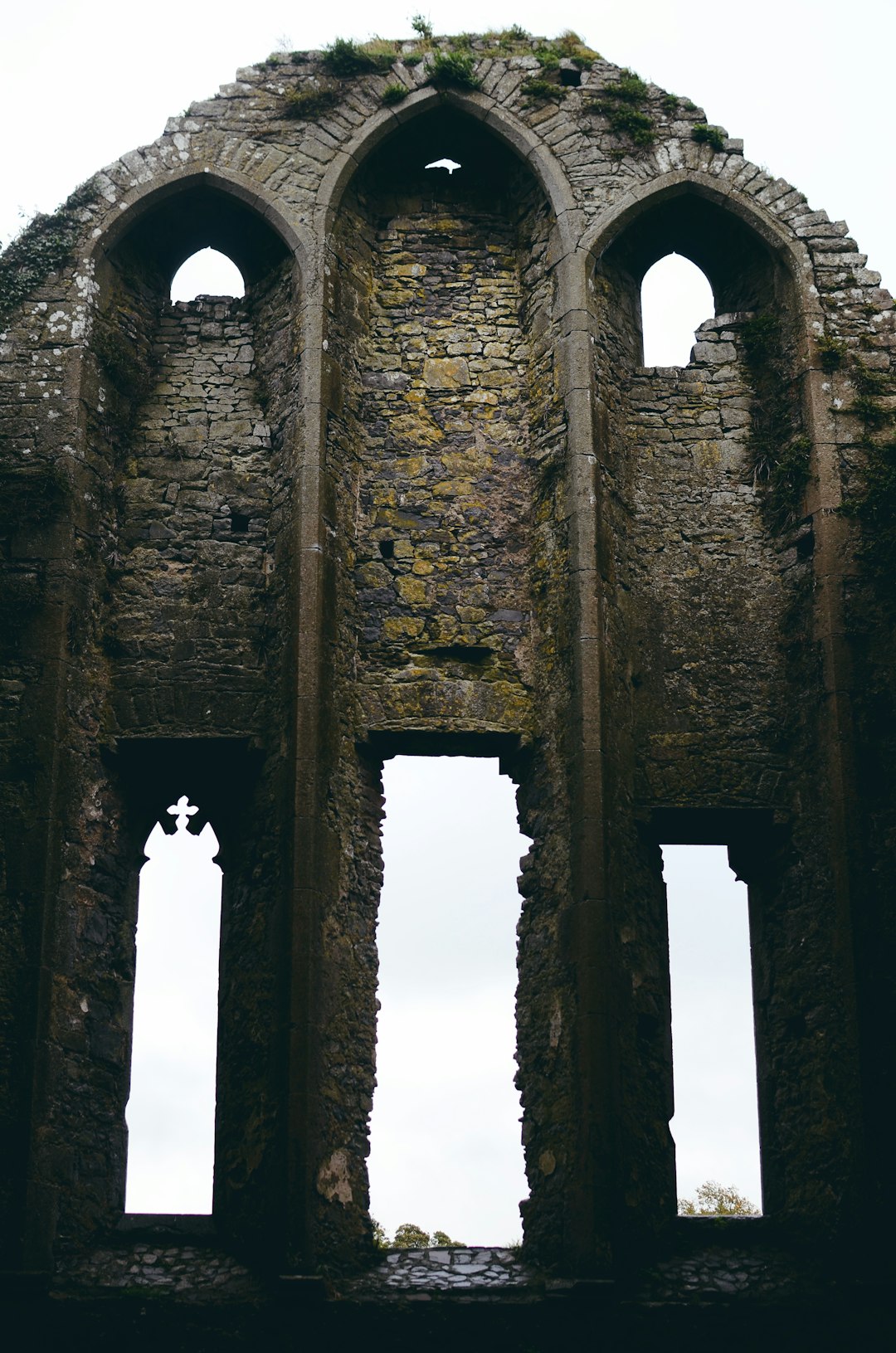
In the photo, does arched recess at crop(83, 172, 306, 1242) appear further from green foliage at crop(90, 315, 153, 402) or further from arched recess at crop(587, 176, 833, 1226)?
arched recess at crop(587, 176, 833, 1226)

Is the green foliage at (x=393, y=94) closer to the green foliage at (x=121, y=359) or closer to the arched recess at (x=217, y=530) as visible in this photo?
the arched recess at (x=217, y=530)


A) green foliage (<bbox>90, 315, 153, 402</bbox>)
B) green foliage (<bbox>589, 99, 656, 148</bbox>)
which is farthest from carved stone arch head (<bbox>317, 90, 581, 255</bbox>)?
green foliage (<bbox>90, 315, 153, 402</bbox>)

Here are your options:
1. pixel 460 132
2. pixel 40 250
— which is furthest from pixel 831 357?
pixel 40 250

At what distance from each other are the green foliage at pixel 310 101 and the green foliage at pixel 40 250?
1.57m

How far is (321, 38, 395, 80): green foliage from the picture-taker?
15180 millimetres

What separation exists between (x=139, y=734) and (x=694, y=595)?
3974 millimetres

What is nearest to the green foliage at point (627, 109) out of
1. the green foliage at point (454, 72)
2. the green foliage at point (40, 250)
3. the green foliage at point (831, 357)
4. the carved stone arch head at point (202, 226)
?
the green foliage at point (454, 72)

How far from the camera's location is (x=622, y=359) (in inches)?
587

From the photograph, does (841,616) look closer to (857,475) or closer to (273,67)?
(857,475)

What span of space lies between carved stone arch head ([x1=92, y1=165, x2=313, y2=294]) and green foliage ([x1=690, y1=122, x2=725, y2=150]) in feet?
9.78

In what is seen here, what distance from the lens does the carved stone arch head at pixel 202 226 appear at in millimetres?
14742

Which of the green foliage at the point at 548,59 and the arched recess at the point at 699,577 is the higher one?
the green foliage at the point at 548,59

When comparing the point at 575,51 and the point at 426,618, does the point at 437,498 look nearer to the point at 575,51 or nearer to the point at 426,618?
the point at 426,618

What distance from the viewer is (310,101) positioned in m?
15.0
